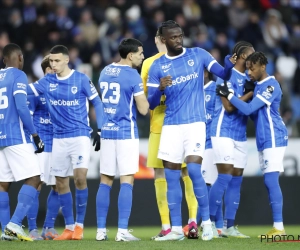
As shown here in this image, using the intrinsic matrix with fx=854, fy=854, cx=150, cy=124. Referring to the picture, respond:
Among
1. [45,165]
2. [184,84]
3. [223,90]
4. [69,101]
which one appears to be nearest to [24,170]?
[69,101]

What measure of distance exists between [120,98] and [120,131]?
405 millimetres

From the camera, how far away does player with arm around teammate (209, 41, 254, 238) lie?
11.2m

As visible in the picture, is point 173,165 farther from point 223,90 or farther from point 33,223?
point 33,223

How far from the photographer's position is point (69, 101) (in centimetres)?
1097

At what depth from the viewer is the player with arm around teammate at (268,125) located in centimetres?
1090

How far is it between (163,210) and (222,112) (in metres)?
1.57

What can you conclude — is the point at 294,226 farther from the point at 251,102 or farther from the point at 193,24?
the point at 193,24

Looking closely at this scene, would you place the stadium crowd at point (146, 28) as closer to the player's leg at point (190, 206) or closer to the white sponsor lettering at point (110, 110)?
the player's leg at point (190, 206)

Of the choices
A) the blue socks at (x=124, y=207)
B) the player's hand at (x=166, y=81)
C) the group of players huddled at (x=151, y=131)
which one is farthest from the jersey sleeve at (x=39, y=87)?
the blue socks at (x=124, y=207)

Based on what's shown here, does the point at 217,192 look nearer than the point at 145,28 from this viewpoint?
Yes

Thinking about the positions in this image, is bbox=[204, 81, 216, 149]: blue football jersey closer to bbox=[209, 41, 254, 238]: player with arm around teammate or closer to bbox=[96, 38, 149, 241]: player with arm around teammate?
bbox=[209, 41, 254, 238]: player with arm around teammate

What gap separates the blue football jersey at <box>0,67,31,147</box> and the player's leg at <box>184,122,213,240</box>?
2.01 meters

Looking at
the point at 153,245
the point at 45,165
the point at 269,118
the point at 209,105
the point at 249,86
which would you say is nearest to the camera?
the point at 153,245

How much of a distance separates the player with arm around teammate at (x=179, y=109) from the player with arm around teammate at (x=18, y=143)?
5.14 ft
